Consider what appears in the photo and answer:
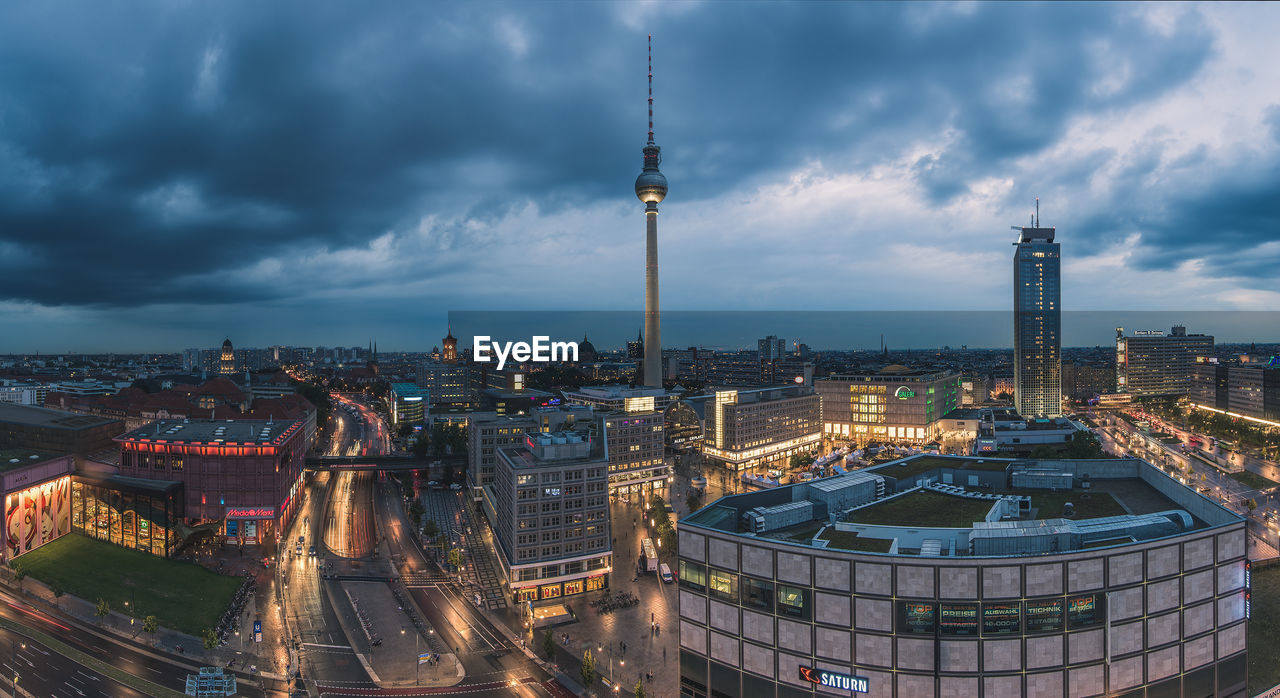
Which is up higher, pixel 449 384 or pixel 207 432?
pixel 207 432

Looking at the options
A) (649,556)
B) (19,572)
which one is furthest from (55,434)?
(649,556)

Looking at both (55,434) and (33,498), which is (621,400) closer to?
(33,498)

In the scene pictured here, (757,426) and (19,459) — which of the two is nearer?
(19,459)

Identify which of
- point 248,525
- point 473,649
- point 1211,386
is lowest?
point 473,649

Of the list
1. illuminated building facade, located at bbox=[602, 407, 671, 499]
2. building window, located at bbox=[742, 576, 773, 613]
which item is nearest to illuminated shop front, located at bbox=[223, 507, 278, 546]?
illuminated building facade, located at bbox=[602, 407, 671, 499]

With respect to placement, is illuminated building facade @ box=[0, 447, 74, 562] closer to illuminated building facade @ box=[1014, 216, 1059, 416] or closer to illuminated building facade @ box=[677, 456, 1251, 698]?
illuminated building facade @ box=[677, 456, 1251, 698]

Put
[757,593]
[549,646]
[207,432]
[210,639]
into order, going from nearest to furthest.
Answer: [757,593]
[549,646]
[210,639]
[207,432]
